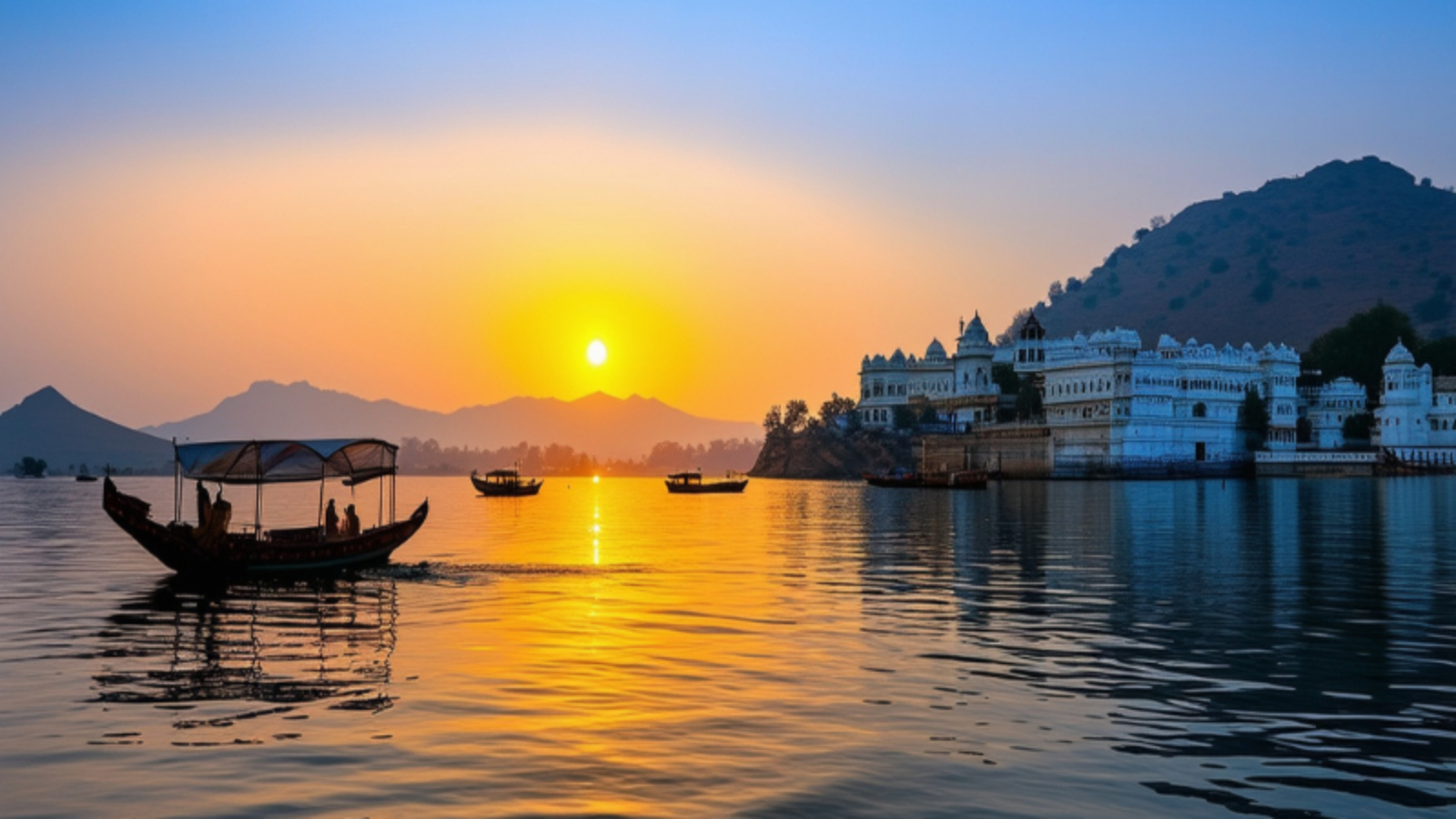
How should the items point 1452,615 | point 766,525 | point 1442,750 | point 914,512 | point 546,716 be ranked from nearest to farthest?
point 1442,750 → point 546,716 → point 1452,615 → point 766,525 → point 914,512

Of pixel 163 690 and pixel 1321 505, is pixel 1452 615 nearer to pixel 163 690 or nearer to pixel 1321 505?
pixel 163 690

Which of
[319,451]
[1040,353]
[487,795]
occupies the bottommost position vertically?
[487,795]

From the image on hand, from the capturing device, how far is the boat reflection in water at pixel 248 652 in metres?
17.5

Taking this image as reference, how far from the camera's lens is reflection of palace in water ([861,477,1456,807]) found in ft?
49.6

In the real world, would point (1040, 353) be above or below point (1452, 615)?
above

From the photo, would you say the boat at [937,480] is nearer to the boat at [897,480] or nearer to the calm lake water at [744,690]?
the boat at [897,480]

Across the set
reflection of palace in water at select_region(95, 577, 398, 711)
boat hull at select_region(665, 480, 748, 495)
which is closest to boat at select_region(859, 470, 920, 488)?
boat hull at select_region(665, 480, 748, 495)

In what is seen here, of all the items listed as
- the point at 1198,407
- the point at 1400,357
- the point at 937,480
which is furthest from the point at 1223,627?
the point at 1400,357

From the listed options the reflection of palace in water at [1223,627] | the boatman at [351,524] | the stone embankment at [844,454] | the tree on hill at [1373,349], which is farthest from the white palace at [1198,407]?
the boatman at [351,524]

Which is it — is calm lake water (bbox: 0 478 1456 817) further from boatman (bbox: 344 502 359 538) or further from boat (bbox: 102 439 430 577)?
boatman (bbox: 344 502 359 538)

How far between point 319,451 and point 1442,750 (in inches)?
1118

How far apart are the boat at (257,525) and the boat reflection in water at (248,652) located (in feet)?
3.55

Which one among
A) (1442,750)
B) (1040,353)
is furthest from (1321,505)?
(1040,353)

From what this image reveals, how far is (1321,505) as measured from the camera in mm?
74688
